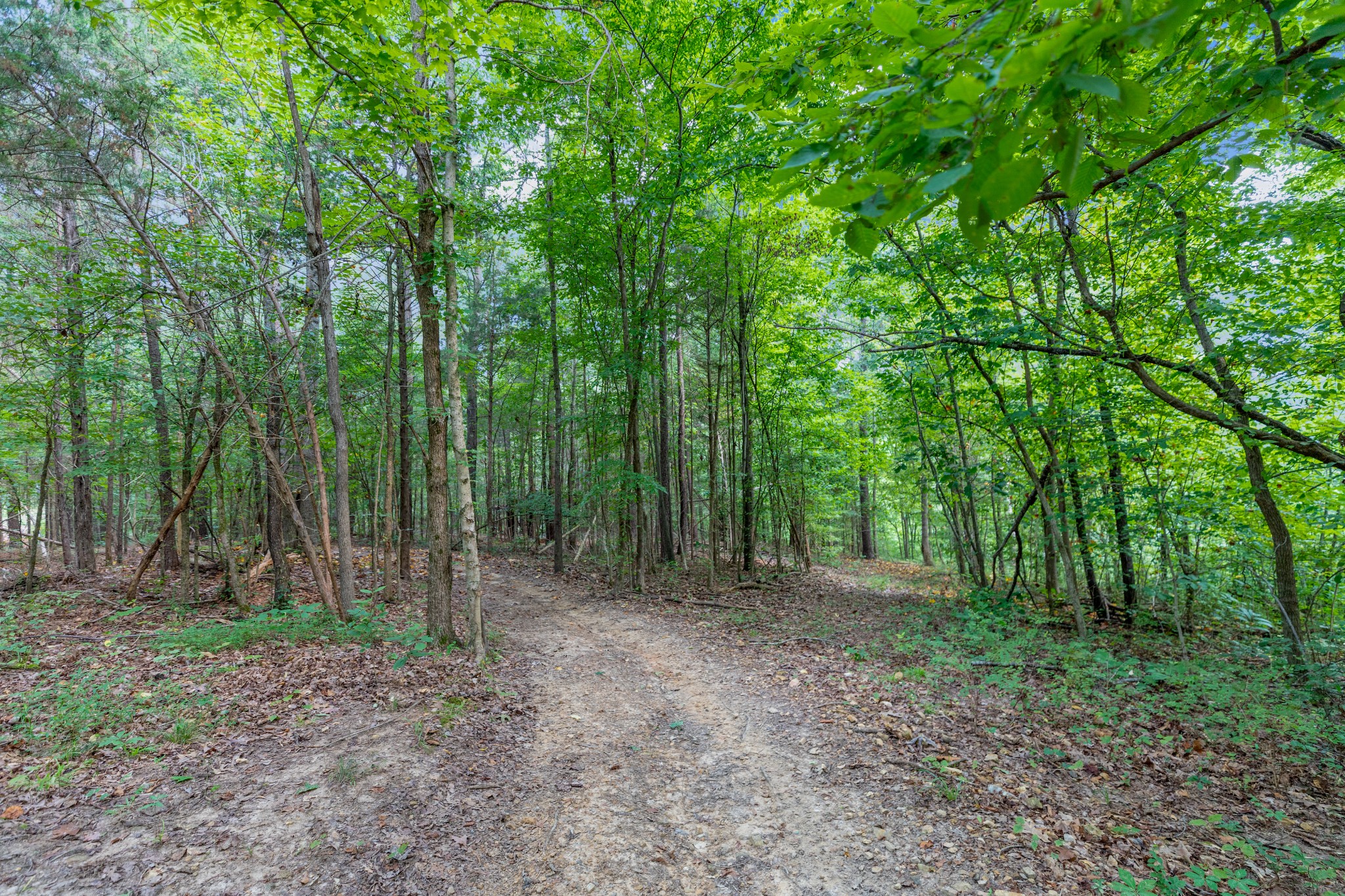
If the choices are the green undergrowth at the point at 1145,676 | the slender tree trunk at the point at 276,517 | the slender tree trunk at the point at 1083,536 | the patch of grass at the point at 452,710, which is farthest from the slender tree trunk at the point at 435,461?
the slender tree trunk at the point at 1083,536

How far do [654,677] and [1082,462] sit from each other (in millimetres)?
7107

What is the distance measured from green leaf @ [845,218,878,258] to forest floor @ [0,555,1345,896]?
3.27 m

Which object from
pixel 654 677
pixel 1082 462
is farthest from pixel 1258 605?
pixel 654 677

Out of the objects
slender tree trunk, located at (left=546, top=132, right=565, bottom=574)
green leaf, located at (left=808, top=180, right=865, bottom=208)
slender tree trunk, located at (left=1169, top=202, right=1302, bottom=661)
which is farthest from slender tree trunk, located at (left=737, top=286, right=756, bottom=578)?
green leaf, located at (left=808, top=180, right=865, bottom=208)

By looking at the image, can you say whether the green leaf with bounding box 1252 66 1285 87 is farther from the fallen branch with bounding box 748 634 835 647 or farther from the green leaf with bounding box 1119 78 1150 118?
the fallen branch with bounding box 748 634 835 647

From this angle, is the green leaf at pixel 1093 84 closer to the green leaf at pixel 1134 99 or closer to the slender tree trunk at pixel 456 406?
the green leaf at pixel 1134 99

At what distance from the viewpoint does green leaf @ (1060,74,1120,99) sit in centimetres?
80

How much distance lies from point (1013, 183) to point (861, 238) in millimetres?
332

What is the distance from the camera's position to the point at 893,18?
1.19 meters

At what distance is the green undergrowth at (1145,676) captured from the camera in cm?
428

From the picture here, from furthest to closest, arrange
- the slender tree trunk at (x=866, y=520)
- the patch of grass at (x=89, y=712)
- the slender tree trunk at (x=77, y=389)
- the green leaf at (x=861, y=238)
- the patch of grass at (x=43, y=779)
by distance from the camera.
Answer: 1. the slender tree trunk at (x=866, y=520)
2. the slender tree trunk at (x=77, y=389)
3. the patch of grass at (x=89, y=712)
4. the patch of grass at (x=43, y=779)
5. the green leaf at (x=861, y=238)

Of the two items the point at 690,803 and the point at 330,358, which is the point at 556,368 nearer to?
the point at 330,358

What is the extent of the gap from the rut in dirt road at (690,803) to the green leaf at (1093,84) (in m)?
3.56

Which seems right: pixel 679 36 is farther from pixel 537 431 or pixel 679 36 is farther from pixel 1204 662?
pixel 537 431
